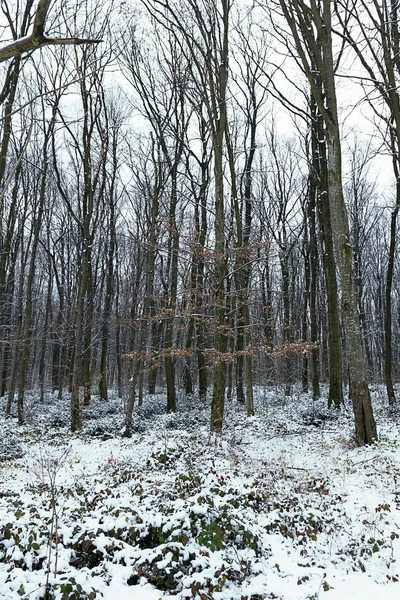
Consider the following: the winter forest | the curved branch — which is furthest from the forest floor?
the curved branch

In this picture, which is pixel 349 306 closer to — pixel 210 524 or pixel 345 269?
pixel 345 269

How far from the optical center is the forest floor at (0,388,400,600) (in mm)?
3703

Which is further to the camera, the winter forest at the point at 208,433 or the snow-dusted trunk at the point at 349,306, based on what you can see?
the snow-dusted trunk at the point at 349,306

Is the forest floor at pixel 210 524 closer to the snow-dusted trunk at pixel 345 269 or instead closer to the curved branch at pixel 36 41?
the snow-dusted trunk at pixel 345 269

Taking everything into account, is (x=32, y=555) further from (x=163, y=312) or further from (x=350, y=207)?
(x=350, y=207)

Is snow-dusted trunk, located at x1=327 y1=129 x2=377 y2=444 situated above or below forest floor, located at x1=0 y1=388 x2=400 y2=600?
above

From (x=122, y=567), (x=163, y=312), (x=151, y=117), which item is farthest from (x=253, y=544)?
(x=151, y=117)

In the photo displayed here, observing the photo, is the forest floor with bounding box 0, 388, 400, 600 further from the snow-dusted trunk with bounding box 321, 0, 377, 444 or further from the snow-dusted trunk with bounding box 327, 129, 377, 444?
the snow-dusted trunk with bounding box 321, 0, 377, 444

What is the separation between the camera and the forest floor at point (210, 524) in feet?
12.1

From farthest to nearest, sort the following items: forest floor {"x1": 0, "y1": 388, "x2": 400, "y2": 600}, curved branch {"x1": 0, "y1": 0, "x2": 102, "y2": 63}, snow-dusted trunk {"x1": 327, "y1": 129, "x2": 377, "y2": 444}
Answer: snow-dusted trunk {"x1": 327, "y1": 129, "x2": 377, "y2": 444} → forest floor {"x1": 0, "y1": 388, "x2": 400, "y2": 600} → curved branch {"x1": 0, "y1": 0, "x2": 102, "y2": 63}

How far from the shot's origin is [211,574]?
149 inches

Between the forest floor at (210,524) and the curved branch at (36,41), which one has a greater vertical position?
the curved branch at (36,41)

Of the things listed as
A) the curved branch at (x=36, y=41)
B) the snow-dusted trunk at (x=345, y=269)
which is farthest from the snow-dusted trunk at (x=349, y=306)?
the curved branch at (x=36, y=41)

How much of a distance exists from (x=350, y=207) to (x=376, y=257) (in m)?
8.62
